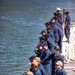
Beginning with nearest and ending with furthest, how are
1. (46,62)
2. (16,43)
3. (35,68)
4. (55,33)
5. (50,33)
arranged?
1. (35,68)
2. (46,62)
3. (50,33)
4. (55,33)
5. (16,43)

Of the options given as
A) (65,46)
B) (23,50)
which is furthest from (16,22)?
(65,46)

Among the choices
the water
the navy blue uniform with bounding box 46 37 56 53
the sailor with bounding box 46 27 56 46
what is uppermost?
the sailor with bounding box 46 27 56 46

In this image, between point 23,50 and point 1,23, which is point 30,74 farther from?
point 1,23

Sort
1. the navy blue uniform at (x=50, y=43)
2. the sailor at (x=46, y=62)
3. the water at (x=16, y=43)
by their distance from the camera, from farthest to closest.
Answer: the water at (x=16, y=43) < the navy blue uniform at (x=50, y=43) < the sailor at (x=46, y=62)

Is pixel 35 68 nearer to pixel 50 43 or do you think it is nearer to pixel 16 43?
pixel 50 43

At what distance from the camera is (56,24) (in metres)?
16.9

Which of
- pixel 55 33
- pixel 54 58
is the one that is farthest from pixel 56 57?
pixel 55 33

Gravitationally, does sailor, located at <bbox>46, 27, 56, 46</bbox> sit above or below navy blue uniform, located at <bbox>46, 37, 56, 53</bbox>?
above

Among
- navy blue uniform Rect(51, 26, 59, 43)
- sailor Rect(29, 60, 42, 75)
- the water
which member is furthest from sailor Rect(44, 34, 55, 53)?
the water

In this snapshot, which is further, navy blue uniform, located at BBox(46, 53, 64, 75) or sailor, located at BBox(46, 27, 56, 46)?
sailor, located at BBox(46, 27, 56, 46)

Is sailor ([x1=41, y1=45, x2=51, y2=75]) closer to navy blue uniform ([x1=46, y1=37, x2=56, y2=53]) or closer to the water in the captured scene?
navy blue uniform ([x1=46, y1=37, x2=56, y2=53])

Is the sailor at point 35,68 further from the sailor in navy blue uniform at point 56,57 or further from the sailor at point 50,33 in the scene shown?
the sailor at point 50,33

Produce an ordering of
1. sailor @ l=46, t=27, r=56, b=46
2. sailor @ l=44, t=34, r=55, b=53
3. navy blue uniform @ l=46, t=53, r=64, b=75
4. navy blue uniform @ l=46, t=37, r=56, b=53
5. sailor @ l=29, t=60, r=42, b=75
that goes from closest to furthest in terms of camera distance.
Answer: sailor @ l=29, t=60, r=42, b=75, navy blue uniform @ l=46, t=53, r=64, b=75, sailor @ l=44, t=34, r=55, b=53, navy blue uniform @ l=46, t=37, r=56, b=53, sailor @ l=46, t=27, r=56, b=46

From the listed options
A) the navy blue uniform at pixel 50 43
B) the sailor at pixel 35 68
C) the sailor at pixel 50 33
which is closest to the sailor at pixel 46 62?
the navy blue uniform at pixel 50 43
